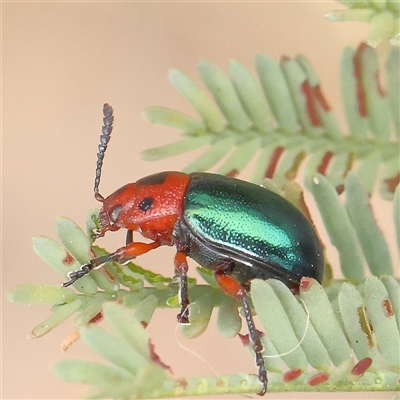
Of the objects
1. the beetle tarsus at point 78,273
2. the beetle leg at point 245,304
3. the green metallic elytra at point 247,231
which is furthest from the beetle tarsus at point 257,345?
the beetle tarsus at point 78,273

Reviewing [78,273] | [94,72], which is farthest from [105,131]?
[94,72]

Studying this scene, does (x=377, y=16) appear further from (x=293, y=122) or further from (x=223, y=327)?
(x=223, y=327)

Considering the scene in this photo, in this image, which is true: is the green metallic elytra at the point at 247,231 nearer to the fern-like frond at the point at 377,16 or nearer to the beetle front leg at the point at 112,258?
the beetle front leg at the point at 112,258

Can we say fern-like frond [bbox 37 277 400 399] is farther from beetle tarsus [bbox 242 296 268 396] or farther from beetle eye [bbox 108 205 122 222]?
beetle eye [bbox 108 205 122 222]

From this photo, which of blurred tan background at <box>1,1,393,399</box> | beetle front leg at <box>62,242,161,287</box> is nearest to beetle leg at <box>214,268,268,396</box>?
beetle front leg at <box>62,242,161,287</box>

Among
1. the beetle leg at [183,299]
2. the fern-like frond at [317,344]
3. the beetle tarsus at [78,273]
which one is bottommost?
the fern-like frond at [317,344]

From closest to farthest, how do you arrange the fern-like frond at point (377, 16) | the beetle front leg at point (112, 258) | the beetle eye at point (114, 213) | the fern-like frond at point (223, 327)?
1. the fern-like frond at point (223, 327)
2. the beetle front leg at point (112, 258)
3. the fern-like frond at point (377, 16)
4. the beetle eye at point (114, 213)
